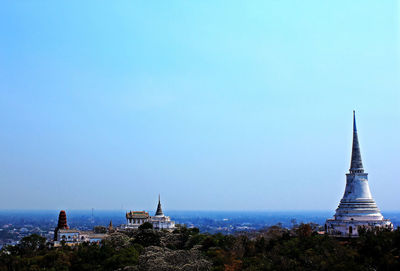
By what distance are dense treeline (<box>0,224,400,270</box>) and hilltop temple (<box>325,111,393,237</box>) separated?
3335 millimetres

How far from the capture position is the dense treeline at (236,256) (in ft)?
115

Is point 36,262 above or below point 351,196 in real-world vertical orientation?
below

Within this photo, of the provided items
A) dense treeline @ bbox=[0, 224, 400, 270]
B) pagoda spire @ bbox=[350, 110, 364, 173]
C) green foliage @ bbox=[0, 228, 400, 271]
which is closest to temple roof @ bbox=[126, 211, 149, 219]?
green foliage @ bbox=[0, 228, 400, 271]

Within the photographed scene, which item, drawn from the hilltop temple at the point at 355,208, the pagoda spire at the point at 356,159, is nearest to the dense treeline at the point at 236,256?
the hilltop temple at the point at 355,208

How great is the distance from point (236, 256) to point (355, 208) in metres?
20.5

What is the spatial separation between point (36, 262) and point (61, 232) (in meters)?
20.5

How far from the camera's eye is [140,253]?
48594 millimetres

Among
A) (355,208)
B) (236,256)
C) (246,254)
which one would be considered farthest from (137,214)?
(236,256)

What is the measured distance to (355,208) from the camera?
188ft

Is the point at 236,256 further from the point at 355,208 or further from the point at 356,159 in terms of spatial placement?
the point at 356,159

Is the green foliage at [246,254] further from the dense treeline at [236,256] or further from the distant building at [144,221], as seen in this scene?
the distant building at [144,221]

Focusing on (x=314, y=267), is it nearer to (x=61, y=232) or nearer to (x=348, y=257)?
(x=348, y=257)

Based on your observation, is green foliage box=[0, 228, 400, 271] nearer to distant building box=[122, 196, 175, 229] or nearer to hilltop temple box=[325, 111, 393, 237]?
hilltop temple box=[325, 111, 393, 237]

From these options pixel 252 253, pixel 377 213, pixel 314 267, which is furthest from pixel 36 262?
pixel 377 213
